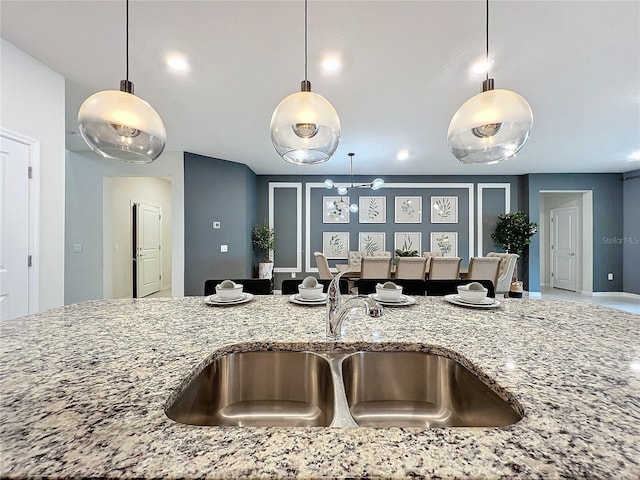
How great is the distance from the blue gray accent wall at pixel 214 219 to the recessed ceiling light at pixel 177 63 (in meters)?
2.44

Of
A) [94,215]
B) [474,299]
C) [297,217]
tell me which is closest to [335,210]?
[297,217]

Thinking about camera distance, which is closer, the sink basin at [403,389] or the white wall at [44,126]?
the sink basin at [403,389]

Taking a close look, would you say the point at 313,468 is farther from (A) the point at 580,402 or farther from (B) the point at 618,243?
(B) the point at 618,243

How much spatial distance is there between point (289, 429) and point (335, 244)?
5.97m

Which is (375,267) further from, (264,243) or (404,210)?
(404,210)

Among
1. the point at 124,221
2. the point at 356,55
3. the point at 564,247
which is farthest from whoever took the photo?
the point at 564,247

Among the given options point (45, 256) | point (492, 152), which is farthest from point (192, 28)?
point (45, 256)

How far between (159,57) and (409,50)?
6.47 feet

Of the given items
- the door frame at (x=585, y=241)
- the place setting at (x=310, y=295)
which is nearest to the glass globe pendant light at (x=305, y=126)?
the place setting at (x=310, y=295)

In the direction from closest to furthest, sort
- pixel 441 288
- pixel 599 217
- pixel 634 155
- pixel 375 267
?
pixel 441 288
pixel 375 267
pixel 634 155
pixel 599 217

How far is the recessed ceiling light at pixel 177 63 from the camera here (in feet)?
7.47

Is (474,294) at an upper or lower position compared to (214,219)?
lower

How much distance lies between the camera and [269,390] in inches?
38.7

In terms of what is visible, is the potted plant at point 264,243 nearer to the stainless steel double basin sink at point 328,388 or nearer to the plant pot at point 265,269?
the plant pot at point 265,269
